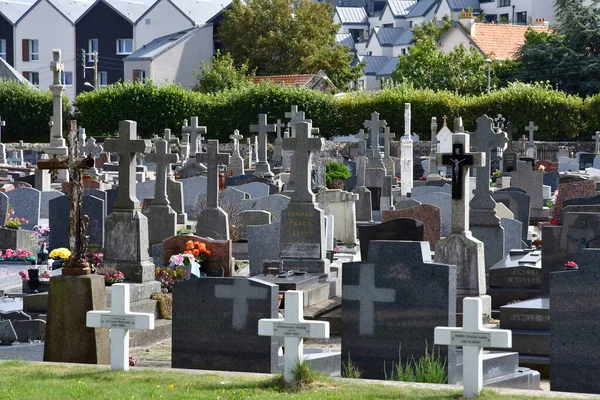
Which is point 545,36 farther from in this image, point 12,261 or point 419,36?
point 12,261

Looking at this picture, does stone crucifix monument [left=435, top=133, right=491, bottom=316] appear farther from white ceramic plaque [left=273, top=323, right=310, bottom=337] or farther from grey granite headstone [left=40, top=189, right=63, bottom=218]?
grey granite headstone [left=40, top=189, right=63, bottom=218]

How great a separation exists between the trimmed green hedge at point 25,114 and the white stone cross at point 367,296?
1777 inches

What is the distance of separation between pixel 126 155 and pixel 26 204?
627 centimetres

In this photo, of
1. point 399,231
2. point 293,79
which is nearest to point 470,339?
Answer: point 399,231

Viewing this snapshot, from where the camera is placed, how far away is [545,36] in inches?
2514

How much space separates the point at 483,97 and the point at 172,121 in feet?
45.1

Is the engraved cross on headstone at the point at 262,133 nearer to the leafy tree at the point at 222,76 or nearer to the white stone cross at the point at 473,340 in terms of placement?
the leafy tree at the point at 222,76

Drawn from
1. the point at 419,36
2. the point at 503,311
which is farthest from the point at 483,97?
the point at 503,311

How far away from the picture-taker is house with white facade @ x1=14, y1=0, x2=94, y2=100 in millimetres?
73688

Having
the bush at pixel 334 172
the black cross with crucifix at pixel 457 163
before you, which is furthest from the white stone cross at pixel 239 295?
the bush at pixel 334 172

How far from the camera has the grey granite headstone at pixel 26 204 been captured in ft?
65.2

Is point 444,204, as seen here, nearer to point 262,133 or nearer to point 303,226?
point 303,226

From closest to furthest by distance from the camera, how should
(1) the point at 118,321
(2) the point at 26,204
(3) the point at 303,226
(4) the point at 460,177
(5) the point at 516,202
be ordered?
1. (1) the point at 118,321
2. (4) the point at 460,177
3. (3) the point at 303,226
4. (5) the point at 516,202
5. (2) the point at 26,204

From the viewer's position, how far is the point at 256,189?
2386 centimetres
